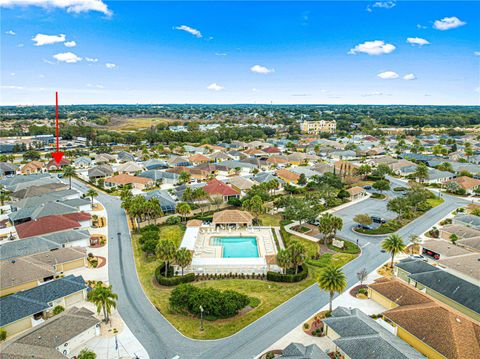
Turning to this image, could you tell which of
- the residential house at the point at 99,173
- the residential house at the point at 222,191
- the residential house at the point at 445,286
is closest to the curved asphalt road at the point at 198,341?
the residential house at the point at 445,286

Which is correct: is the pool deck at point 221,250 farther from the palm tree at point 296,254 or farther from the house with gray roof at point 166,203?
the house with gray roof at point 166,203

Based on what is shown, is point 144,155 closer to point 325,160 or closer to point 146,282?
point 325,160

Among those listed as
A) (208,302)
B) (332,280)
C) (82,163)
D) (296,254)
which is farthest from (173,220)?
(82,163)

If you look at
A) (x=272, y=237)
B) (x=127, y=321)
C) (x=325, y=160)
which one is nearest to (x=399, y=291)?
(x=272, y=237)

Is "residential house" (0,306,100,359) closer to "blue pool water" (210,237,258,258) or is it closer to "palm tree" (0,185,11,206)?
"blue pool water" (210,237,258,258)


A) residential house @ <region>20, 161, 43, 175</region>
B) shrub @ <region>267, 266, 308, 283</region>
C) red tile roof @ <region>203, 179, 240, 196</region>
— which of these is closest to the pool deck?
shrub @ <region>267, 266, 308, 283</region>

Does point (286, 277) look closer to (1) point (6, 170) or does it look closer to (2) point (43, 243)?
(2) point (43, 243)
